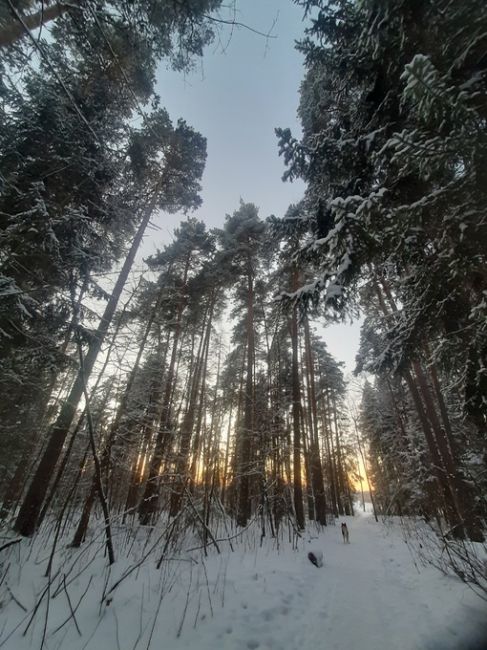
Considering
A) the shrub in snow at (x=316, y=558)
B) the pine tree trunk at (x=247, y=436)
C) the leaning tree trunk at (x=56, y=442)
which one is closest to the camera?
the shrub in snow at (x=316, y=558)

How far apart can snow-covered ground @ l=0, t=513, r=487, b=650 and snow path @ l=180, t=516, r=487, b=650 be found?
0.05ft

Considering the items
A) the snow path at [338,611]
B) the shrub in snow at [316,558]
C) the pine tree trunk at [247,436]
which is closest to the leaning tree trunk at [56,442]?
the snow path at [338,611]

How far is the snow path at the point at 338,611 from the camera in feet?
10.8

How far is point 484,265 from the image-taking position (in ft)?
12.5

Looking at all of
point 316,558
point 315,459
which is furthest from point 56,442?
point 315,459

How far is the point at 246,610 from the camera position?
158 inches

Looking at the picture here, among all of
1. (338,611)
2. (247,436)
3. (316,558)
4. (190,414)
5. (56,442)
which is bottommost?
(338,611)

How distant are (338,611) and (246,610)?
1.43 m

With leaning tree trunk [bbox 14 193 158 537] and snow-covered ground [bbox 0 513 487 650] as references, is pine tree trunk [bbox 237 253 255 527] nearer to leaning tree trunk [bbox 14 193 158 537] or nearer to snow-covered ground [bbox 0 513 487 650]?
snow-covered ground [bbox 0 513 487 650]

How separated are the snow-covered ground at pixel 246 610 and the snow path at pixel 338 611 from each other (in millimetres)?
14

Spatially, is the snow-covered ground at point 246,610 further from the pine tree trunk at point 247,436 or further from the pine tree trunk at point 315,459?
the pine tree trunk at point 315,459

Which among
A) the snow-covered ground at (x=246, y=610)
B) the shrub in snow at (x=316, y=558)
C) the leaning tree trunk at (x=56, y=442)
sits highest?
the leaning tree trunk at (x=56, y=442)

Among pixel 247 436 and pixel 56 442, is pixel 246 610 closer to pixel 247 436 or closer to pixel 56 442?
pixel 247 436

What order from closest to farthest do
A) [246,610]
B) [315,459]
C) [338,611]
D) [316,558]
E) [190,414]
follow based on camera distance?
[246,610]
[338,611]
[316,558]
[190,414]
[315,459]
